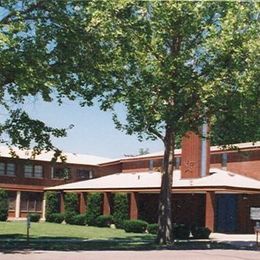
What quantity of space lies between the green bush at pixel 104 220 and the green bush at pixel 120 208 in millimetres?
494

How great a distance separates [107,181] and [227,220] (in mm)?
14271

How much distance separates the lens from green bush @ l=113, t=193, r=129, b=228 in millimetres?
45812

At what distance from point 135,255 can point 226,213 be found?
2176 cm

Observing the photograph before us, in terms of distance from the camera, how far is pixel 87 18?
78.2 ft

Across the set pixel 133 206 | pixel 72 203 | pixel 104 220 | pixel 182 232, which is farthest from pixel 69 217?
pixel 182 232

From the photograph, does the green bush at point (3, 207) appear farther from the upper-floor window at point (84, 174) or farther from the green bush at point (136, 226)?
the green bush at point (136, 226)

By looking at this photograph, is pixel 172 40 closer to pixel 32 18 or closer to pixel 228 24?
pixel 228 24

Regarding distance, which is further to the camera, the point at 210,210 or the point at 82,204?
the point at 82,204

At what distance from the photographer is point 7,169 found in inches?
2552

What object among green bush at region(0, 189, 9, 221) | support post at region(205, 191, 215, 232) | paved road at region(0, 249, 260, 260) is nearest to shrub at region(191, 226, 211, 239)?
support post at region(205, 191, 215, 232)

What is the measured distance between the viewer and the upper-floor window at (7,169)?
64.3 metres

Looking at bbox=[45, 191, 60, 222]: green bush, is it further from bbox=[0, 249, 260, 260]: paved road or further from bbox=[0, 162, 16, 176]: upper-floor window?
bbox=[0, 249, 260, 260]: paved road

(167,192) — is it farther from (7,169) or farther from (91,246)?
(7,169)

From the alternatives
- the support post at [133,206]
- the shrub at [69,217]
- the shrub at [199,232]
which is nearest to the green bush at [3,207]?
the shrub at [69,217]
